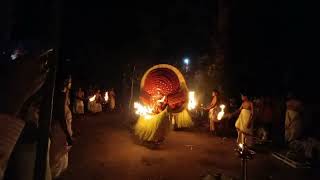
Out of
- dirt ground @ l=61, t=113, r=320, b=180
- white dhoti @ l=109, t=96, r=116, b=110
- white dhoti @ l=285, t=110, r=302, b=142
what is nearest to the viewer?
dirt ground @ l=61, t=113, r=320, b=180

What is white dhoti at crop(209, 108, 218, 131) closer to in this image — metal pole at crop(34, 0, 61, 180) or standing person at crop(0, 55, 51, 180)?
metal pole at crop(34, 0, 61, 180)

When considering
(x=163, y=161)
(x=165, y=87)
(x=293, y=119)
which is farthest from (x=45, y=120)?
(x=293, y=119)

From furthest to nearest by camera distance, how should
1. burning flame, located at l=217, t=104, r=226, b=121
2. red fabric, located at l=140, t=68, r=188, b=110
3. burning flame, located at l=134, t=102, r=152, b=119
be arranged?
burning flame, located at l=217, t=104, r=226, b=121
red fabric, located at l=140, t=68, r=188, b=110
burning flame, located at l=134, t=102, r=152, b=119

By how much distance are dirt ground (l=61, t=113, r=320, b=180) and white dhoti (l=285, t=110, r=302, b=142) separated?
68.3 inches

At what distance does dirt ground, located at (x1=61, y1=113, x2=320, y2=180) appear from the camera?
8.67 m

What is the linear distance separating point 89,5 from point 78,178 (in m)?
21.3

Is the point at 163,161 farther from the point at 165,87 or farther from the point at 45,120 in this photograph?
the point at 45,120

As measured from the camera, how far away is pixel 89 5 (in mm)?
26938

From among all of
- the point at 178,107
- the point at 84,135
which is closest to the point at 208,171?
the point at 178,107

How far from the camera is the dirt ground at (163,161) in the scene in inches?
341

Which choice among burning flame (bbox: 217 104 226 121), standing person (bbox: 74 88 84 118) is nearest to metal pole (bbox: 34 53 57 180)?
burning flame (bbox: 217 104 226 121)

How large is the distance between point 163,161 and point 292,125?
5659mm

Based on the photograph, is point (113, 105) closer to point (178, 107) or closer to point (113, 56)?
point (113, 56)

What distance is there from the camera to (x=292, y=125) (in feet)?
41.6
